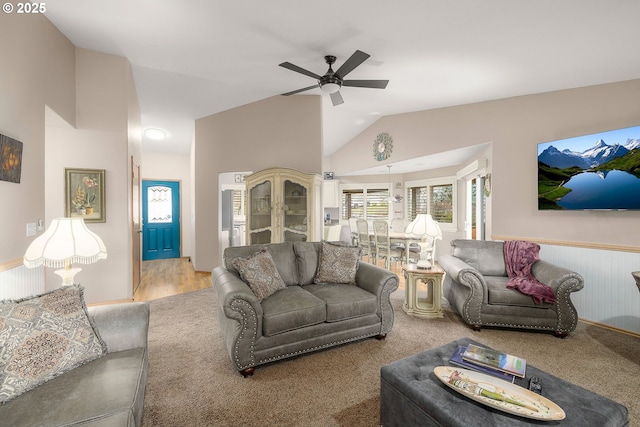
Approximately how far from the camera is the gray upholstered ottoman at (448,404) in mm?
1238

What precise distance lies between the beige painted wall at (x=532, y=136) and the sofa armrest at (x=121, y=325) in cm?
419

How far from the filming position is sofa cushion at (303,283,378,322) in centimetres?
A: 251

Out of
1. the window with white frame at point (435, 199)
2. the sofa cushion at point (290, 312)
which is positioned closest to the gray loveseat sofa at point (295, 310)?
the sofa cushion at point (290, 312)

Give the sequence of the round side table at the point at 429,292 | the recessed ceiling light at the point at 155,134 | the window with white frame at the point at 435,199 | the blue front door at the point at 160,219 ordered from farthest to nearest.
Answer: the blue front door at the point at 160,219 → the window with white frame at the point at 435,199 → the recessed ceiling light at the point at 155,134 → the round side table at the point at 429,292

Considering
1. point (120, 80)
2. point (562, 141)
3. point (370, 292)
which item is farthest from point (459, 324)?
point (120, 80)

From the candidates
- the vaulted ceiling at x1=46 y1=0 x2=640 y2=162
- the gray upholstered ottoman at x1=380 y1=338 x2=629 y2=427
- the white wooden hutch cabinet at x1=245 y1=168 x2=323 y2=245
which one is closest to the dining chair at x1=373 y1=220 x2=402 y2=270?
the white wooden hutch cabinet at x1=245 y1=168 x2=323 y2=245

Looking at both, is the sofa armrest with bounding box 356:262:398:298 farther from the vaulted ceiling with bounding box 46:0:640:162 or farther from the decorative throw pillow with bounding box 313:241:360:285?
the vaulted ceiling with bounding box 46:0:640:162

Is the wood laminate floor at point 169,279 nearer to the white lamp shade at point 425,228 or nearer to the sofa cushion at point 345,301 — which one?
the white lamp shade at point 425,228

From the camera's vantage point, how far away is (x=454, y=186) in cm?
613

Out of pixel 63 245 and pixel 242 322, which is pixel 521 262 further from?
pixel 63 245

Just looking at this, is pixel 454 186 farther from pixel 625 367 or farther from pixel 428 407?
pixel 428 407

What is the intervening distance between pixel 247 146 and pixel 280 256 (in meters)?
2.81

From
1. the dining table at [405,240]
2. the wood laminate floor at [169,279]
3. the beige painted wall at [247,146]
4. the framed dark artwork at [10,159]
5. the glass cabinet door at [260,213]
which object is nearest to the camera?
the framed dark artwork at [10,159]

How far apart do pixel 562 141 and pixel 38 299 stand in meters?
4.79
